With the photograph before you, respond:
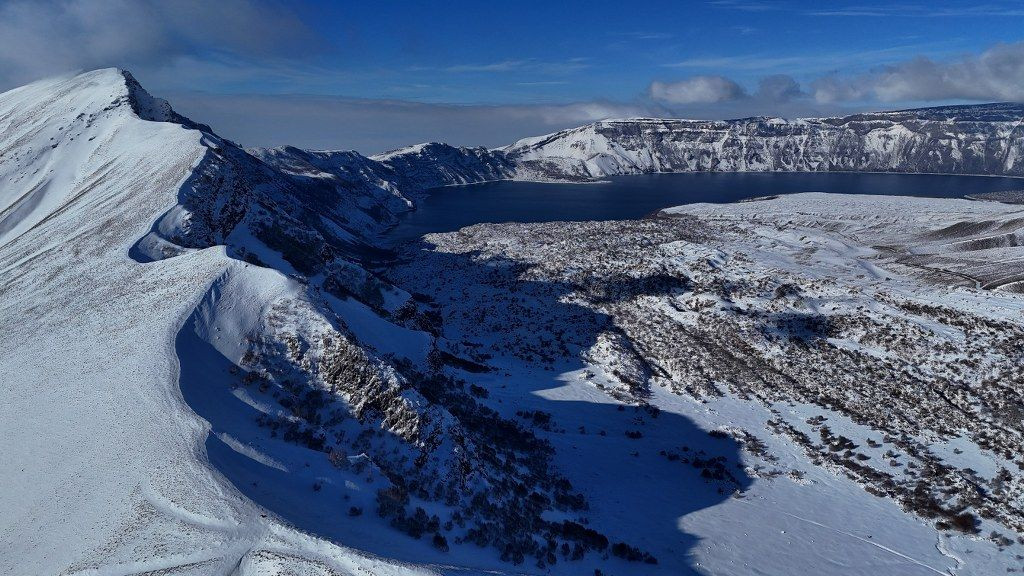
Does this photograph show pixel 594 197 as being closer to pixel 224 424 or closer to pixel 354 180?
pixel 354 180

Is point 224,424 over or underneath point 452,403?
over

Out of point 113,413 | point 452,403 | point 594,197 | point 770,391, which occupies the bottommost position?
point 770,391

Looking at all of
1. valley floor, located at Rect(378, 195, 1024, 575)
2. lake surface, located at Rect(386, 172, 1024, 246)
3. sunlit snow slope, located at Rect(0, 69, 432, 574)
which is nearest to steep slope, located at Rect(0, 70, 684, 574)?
sunlit snow slope, located at Rect(0, 69, 432, 574)

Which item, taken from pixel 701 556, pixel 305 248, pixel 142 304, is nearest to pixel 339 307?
pixel 142 304

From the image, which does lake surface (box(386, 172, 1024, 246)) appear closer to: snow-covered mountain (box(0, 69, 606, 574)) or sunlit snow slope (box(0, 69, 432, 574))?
sunlit snow slope (box(0, 69, 432, 574))

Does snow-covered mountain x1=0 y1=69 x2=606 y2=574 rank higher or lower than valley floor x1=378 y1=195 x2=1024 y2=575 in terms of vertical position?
higher

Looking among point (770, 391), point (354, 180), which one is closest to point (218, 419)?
point (770, 391)

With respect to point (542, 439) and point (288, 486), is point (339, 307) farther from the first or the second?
point (288, 486)
